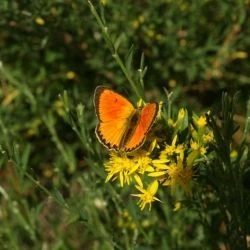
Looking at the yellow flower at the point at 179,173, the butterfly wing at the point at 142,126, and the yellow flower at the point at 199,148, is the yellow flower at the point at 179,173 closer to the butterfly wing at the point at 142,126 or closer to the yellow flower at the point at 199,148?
the yellow flower at the point at 199,148

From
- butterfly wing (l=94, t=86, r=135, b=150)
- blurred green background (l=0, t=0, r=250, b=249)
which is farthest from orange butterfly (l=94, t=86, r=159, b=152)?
blurred green background (l=0, t=0, r=250, b=249)

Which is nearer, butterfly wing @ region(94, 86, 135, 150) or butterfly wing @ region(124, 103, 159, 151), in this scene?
butterfly wing @ region(124, 103, 159, 151)

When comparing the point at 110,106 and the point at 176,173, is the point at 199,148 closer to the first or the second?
the point at 176,173

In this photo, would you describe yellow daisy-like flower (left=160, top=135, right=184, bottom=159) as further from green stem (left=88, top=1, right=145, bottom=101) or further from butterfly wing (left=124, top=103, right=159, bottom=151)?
green stem (left=88, top=1, right=145, bottom=101)

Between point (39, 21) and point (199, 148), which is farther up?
point (39, 21)

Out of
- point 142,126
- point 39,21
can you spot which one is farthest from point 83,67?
point 142,126

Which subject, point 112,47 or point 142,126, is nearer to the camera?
point 142,126

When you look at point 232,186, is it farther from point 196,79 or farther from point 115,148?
point 196,79

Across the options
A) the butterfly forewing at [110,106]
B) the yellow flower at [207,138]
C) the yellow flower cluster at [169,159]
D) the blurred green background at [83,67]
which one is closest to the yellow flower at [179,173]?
the yellow flower cluster at [169,159]
